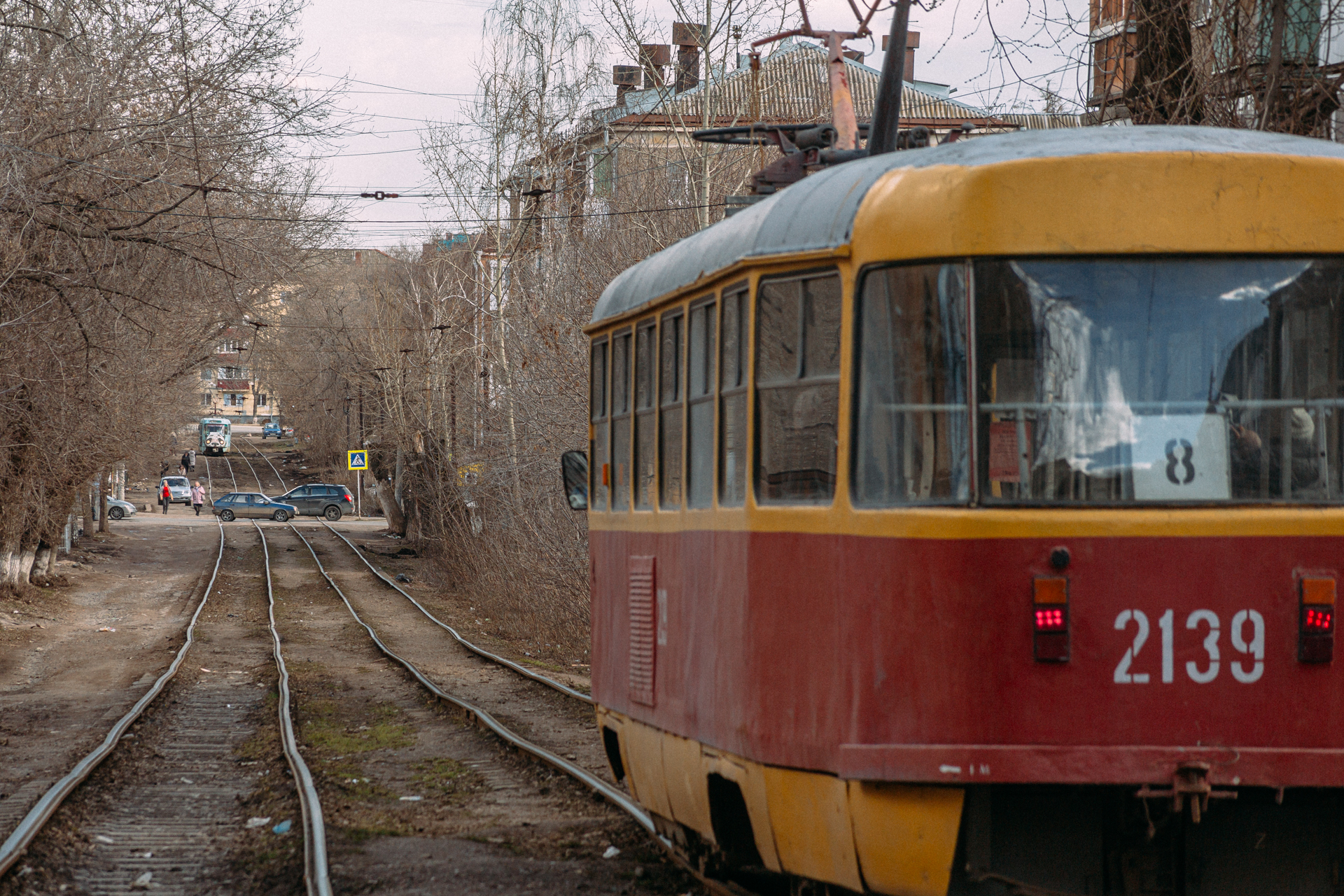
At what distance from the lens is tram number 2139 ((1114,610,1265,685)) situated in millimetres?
4273

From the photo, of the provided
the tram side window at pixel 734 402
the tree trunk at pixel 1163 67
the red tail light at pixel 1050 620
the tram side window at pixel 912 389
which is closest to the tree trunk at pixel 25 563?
the tree trunk at pixel 1163 67

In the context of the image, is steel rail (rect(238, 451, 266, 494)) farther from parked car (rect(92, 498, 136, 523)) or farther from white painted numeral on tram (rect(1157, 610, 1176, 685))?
white painted numeral on tram (rect(1157, 610, 1176, 685))

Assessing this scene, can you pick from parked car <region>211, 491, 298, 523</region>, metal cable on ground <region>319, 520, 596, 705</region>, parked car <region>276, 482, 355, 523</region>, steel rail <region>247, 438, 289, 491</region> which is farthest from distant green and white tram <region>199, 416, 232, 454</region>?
metal cable on ground <region>319, 520, 596, 705</region>

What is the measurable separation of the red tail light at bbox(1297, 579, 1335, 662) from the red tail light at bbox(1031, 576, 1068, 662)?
633 mm

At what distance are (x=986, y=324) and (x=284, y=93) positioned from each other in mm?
15179

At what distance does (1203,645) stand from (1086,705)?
357 mm

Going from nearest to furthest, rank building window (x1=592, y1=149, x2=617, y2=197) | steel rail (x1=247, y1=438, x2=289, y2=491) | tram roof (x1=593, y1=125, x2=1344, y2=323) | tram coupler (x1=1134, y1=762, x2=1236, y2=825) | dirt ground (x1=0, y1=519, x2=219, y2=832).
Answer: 1. tram coupler (x1=1134, y1=762, x2=1236, y2=825)
2. tram roof (x1=593, y1=125, x2=1344, y2=323)
3. dirt ground (x1=0, y1=519, x2=219, y2=832)
4. building window (x1=592, y1=149, x2=617, y2=197)
5. steel rail (x1=247, y1=438, x2=289, y2=491)

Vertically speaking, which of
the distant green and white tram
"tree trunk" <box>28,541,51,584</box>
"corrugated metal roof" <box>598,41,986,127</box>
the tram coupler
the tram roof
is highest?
Answer: "corrugated metal roof" <box>598,41,986,127</box>

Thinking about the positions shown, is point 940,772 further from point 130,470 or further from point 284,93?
point 130,470

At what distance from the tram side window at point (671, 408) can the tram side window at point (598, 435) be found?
108 cm

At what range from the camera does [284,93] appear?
1812cm

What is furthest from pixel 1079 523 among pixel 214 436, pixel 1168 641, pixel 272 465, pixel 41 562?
pixel 214 436

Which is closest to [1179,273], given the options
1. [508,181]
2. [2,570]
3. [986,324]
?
[986,324]

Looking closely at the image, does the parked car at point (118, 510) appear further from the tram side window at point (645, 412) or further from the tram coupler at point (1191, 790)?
the tram coupler at point (1191, 790)
